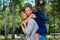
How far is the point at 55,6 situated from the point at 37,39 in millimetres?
18024

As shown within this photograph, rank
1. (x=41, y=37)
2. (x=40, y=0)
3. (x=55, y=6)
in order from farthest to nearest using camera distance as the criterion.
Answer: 1. (x=55, y=6)
2. (x=40, y=0)
3. (x=41, y=37)

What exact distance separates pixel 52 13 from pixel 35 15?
1847 centimetres

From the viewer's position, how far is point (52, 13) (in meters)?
22.0

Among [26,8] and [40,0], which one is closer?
[26,8]

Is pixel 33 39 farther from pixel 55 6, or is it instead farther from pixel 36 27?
pixel 55 6

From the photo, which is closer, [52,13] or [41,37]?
[41,37]

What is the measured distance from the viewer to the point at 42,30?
3666 mm

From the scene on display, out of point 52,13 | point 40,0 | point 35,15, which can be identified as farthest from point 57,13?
point 35,15

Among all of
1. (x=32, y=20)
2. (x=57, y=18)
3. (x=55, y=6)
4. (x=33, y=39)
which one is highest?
(x=32, y=20)

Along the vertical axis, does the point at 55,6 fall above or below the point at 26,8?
below

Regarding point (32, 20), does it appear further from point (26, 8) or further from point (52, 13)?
point (52, 13)

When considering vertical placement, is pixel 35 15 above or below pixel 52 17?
above

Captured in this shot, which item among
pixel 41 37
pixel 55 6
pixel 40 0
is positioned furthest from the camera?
pixel 55 6

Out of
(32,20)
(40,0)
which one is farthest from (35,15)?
(40,0)
